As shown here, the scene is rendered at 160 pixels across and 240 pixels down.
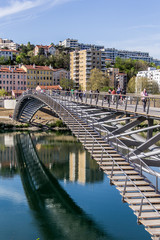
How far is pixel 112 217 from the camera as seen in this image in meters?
20.8

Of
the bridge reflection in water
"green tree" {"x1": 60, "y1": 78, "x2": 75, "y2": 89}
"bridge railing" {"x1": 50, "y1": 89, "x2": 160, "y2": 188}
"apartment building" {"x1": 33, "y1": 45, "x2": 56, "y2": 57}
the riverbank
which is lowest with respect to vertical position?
the bridge reflection in water

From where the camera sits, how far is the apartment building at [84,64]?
349 feet

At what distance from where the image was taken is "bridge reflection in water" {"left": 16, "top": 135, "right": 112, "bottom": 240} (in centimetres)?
1880

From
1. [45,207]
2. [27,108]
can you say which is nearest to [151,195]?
[45,207]

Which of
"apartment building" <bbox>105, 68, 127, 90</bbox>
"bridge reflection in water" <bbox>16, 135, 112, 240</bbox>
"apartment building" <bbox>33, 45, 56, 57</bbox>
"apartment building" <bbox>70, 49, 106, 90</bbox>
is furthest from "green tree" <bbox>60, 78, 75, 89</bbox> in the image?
"bridge reflection in water" <bbox>16, 135, 112, 240</bbox>

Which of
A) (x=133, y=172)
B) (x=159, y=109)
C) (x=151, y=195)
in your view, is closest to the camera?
(x=151, y=195)

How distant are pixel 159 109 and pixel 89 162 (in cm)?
1763

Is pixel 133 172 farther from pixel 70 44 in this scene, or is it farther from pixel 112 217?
pixel 70 44

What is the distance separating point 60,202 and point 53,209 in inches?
48.8

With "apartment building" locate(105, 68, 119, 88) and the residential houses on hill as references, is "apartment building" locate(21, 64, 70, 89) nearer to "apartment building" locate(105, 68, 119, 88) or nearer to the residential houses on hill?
the residential houses on hill

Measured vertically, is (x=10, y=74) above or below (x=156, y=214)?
above

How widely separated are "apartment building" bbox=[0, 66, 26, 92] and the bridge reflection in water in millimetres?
71308

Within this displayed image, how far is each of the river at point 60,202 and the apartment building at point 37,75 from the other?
6645 cm

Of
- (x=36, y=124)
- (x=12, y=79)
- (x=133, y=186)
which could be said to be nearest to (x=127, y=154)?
(x=133, y=186)
